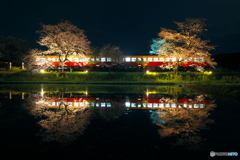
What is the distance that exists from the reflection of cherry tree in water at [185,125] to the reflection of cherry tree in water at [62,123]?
233 centimetres

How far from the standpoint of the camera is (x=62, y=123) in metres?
6.89

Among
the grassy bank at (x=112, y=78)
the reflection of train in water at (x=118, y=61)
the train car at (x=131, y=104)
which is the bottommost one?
the train car at (x=131, y=104)

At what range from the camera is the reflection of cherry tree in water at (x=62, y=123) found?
18.3ft

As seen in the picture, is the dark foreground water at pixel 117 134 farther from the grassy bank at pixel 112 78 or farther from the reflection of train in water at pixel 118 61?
the reflection of train in water at pixel 118 61

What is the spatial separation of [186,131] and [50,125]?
396 centimetres

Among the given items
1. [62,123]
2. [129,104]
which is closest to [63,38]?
[129,104]

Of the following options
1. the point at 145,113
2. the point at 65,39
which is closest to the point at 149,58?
the point at 65,39

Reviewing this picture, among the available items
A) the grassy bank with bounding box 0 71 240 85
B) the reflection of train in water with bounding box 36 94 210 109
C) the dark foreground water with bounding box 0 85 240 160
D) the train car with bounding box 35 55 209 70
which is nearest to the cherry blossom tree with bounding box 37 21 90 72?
the grassy bank with bounding box 0 71 240 85

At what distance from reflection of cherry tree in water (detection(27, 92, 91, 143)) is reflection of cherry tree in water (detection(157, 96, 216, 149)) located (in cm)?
233

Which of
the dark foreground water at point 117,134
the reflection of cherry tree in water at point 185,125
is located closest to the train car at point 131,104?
the reflection of cherry tree in water at point 185,125

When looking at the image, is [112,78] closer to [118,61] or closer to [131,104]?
[118,61]

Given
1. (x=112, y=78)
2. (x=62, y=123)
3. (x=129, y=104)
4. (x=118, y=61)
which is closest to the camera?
(x=62, y=123)

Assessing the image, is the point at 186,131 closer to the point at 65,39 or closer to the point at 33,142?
the point at 33,142

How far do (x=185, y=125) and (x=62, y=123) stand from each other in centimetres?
377
